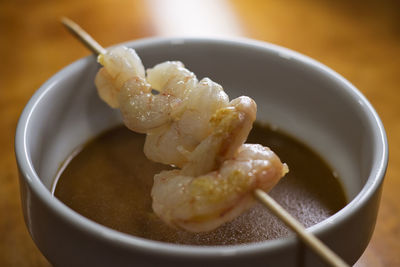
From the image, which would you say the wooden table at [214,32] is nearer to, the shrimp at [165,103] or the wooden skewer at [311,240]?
the shrimp at [165,103]

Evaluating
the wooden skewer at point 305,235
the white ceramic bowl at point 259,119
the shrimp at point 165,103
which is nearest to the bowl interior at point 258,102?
the white ceramic bowl at point 259,119

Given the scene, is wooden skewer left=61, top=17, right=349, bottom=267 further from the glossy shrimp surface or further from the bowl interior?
the bowl interior

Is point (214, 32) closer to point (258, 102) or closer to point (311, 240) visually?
point (258, 102)

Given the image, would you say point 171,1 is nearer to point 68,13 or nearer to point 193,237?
point 68,13

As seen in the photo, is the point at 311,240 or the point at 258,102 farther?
the point at 258,102

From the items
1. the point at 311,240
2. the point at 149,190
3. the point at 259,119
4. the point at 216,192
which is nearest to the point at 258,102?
the point at 259,119

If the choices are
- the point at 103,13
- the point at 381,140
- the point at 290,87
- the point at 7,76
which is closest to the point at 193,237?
the point at 381,140
